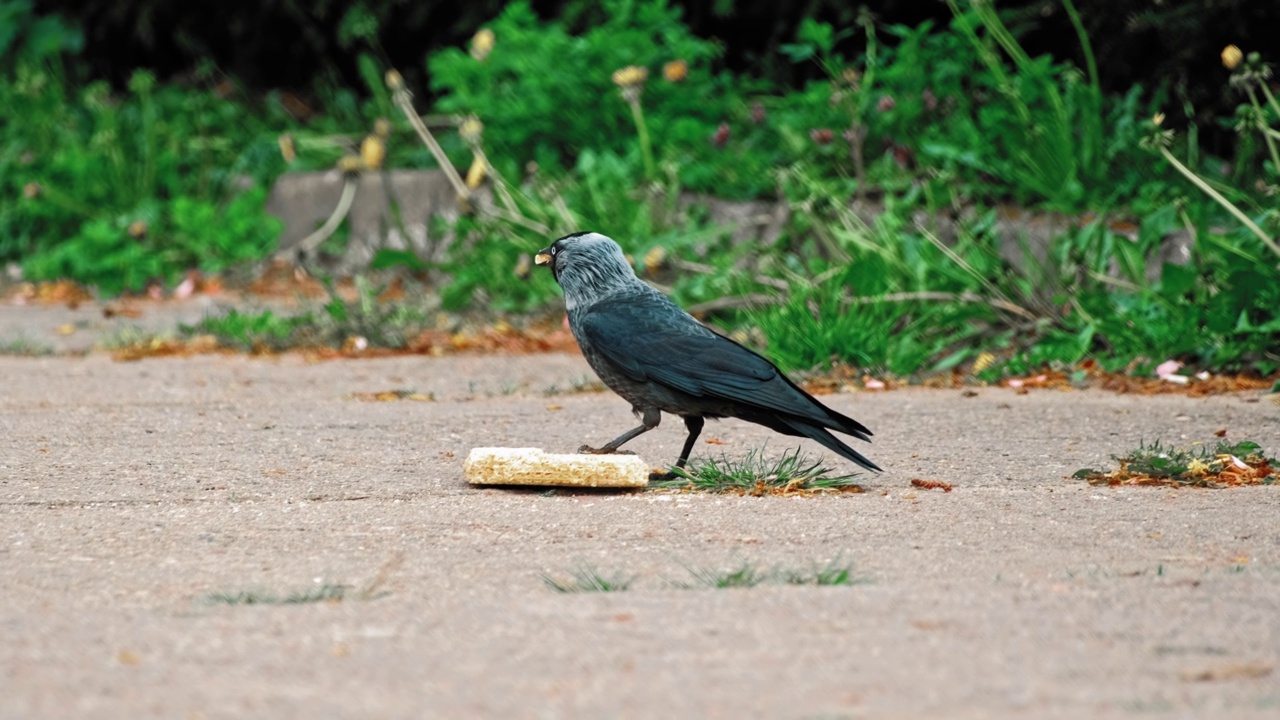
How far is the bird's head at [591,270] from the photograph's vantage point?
177 inches

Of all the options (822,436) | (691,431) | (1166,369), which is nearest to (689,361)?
(691,431)

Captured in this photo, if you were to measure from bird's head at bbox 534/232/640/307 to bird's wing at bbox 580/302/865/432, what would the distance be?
0.18 metres

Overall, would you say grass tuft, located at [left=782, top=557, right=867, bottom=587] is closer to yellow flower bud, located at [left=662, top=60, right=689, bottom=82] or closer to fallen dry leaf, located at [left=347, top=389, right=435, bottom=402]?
fallen dry leaf, located at [left=347, top=389, right=435, bottom=402]

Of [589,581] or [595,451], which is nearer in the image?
[589,581]

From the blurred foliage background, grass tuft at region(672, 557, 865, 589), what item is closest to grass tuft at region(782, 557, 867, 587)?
grass tuft at region(672, 557, 865, 589)

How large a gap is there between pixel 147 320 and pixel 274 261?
1388 millimetres

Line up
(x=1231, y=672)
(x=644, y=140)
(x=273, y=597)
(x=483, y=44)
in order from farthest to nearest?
(x=483, y=44) → (x=644, y=140) → (x=273, y=597) → (x=1231, y=672)

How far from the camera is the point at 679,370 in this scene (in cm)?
409

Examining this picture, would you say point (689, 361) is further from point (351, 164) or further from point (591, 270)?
point (351, 164)

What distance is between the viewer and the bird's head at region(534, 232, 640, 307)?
4.48 m

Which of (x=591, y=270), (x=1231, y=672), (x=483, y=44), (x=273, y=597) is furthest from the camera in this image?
(x=483, y=44)

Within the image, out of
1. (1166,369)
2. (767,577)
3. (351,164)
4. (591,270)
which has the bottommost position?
(1166,369)

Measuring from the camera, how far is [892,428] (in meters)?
5.02

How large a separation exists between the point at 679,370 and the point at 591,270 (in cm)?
54
